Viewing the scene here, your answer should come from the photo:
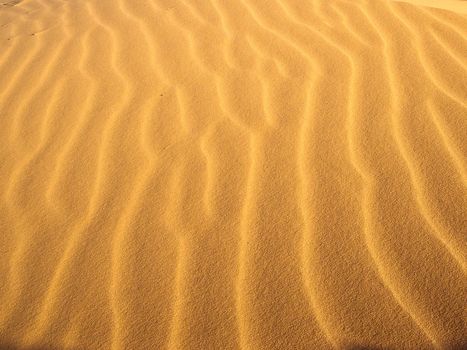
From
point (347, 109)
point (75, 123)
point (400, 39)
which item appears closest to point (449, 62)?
point (400, 39)

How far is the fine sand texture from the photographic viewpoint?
156cm

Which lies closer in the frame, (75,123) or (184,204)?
(184,204)

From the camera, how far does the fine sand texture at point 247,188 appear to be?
1558 millimetres

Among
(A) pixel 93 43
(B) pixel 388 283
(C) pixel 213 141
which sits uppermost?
(B) pixel 388 283

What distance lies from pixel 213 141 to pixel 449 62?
1371mm

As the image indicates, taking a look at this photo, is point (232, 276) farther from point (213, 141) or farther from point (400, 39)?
point (400, 39)

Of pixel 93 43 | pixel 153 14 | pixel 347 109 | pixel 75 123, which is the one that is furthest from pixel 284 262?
pixel 153 14

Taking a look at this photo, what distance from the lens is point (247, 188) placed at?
6.66 ft

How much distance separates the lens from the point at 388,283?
1568 mm

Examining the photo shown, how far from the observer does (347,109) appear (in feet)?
7.73

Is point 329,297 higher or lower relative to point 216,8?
higher

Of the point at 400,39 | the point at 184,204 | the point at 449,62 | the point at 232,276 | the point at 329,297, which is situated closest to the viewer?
the point at 329,297

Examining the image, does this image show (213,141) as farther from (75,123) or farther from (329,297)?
(329,297)

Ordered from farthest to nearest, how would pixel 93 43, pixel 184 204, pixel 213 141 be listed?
1. pixel 93 43
2. pixel 213 141
3. pixel 184 204
